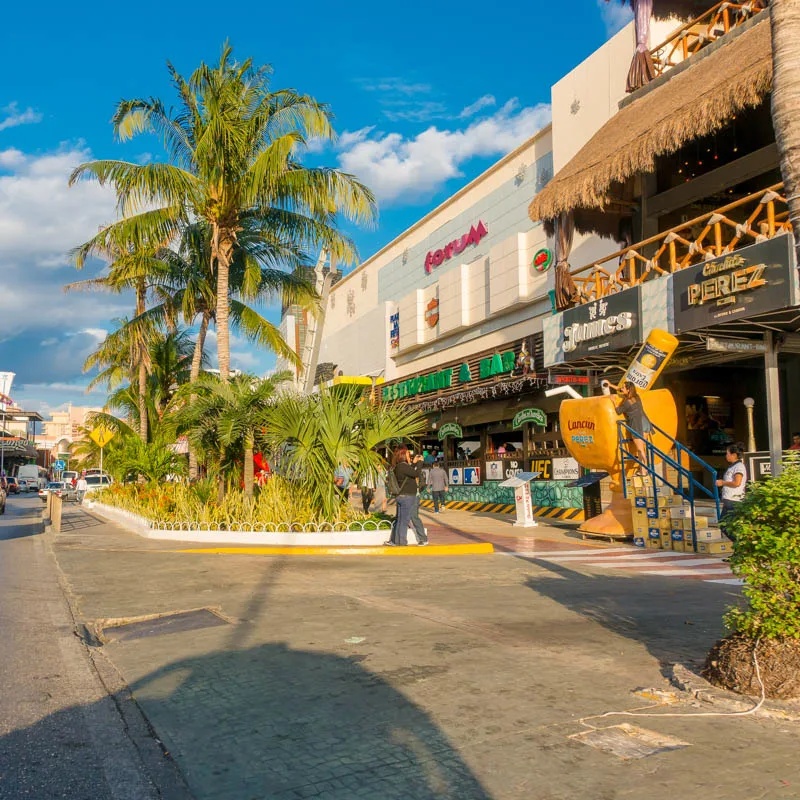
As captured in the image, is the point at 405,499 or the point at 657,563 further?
the point at 405,499

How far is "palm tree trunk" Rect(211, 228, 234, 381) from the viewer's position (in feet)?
59.6

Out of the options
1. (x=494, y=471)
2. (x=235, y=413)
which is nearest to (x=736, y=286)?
(x=235, y=413)

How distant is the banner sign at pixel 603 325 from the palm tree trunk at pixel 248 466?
24.0 feet

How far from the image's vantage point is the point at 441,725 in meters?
4.42

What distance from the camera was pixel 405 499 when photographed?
13.4 metres

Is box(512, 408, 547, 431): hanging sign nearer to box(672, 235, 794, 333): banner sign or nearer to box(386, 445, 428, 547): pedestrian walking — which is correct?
box(672, 235, 794, 333): banner sign

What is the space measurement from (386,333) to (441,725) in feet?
108

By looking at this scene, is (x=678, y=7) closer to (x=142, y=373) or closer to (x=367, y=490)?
(x=367, y=490)

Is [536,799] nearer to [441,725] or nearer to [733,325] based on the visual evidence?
[441,725]

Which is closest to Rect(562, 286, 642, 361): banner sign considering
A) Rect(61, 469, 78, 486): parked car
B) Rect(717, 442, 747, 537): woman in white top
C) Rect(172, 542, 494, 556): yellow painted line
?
Rect(717, 442, 747, 537): woman in white top

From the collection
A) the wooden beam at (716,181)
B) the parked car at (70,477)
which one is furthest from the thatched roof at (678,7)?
the parked car at (70,477)

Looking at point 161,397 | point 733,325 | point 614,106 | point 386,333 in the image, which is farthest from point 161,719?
point 386,333

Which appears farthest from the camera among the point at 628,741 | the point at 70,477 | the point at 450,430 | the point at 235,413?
the point at 70,477

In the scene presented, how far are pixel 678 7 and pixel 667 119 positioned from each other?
20.3ft
